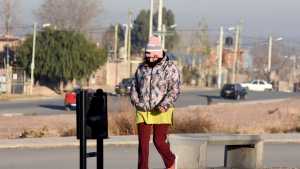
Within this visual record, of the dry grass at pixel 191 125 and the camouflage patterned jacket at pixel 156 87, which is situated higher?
the camouflage patterned jacket at pixel 156 87

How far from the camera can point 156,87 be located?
9312mm

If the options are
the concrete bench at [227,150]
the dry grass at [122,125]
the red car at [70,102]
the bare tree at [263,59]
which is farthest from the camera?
the bare tree at [263,59]

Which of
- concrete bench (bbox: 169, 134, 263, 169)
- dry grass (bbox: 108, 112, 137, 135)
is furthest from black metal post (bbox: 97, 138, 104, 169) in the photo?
dry grass (bbox: 108, 112, 137, 135)

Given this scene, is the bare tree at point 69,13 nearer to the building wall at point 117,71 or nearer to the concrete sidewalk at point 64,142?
the building wall at point 117,71

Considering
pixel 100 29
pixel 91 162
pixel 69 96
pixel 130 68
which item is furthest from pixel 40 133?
pixel 100 29

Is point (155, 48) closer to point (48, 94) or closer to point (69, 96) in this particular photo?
point (69, 96)

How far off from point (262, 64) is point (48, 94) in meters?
86.0

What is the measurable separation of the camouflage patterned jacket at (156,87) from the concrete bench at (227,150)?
171 cm

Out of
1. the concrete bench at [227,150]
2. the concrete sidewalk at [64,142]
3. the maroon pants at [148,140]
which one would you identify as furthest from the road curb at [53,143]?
the maroon pants at [148,140]

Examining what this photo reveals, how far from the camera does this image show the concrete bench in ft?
36.0

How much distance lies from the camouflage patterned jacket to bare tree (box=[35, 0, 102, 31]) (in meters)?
95.4

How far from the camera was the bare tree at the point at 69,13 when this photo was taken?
10462cm

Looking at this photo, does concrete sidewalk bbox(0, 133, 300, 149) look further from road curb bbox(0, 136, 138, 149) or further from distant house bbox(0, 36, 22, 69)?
distant house bbox(0, 36, 22, 69)

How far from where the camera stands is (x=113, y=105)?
75.2 feet
